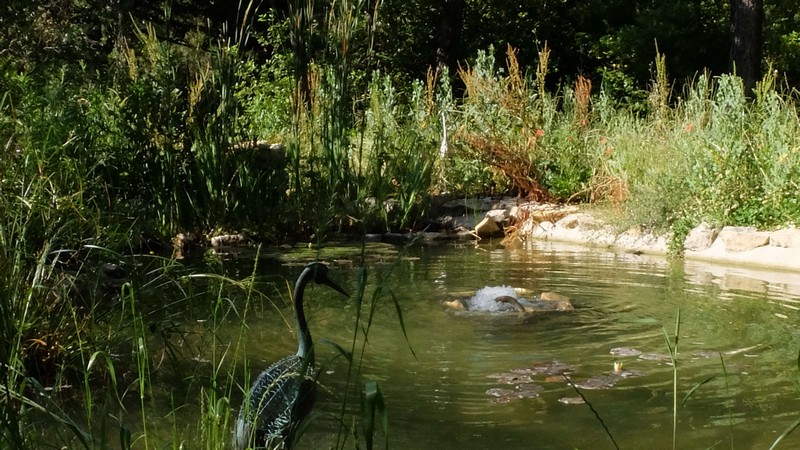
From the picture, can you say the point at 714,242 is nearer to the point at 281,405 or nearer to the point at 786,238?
the point at 786,238

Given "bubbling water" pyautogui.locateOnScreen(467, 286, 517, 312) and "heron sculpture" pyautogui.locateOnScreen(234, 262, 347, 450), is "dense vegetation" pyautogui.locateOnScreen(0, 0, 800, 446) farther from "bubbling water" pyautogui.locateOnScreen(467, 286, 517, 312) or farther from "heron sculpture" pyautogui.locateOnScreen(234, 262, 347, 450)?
"bubbling water" pyautogui.locateOnScreen(467, 286, 517, 312)

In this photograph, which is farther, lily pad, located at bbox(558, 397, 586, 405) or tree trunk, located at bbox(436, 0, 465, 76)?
tree trunk, located at bbox(436, 0, 465, 76)

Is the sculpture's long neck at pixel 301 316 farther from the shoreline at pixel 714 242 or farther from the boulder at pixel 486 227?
the boulder at pixel 486 227

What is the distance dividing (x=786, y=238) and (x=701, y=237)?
2.61ft

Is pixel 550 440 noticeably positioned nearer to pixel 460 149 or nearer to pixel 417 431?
pixel 417 431

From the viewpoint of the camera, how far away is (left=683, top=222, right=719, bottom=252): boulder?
817 centimetres

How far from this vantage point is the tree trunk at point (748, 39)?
45.6 feet

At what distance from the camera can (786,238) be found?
7.60m

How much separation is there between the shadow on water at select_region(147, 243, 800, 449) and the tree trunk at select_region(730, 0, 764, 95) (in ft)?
24.2

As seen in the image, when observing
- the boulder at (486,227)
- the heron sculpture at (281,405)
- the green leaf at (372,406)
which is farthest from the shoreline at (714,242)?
the green leaf at (372,406)

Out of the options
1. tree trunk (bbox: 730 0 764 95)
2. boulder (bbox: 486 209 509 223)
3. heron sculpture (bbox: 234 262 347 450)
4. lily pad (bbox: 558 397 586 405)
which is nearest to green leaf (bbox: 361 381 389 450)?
heron sculpture (bbox: 234 262 347 450)

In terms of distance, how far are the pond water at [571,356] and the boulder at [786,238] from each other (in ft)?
1.48

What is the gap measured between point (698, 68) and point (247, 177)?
1117 cm

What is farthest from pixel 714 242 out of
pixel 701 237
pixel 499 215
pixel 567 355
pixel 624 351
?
pixel 567 355
